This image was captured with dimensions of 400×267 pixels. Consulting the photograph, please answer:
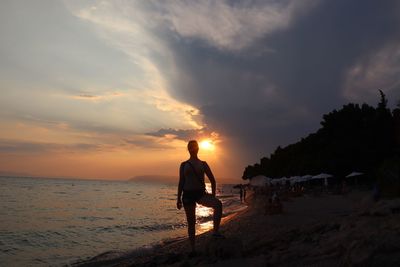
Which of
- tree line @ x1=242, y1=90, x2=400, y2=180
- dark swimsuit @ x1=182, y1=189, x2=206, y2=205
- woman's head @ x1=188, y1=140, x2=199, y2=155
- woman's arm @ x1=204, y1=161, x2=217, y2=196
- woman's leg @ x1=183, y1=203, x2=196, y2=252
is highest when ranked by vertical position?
tree line @ x1=242, y1=90, x2=400, y2=180

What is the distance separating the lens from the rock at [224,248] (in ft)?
20.6

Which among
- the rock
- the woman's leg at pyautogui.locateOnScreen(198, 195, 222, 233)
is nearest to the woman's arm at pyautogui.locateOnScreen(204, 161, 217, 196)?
the woman's leg at pyautogui.locateOnScreen(198, 195, 222, 233)

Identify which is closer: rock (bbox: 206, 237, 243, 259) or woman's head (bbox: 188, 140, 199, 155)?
rock (bbox: 206, 237, 243, 259)

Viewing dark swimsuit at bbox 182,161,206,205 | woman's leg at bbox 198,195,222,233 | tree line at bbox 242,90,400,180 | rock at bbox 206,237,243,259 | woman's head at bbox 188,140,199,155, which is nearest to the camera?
rock at bbox 206,237,243,259

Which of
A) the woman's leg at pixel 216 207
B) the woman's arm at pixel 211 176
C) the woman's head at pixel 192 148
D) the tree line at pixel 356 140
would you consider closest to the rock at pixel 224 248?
the woman's leg at pixel 216 207

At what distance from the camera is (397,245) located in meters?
4.32

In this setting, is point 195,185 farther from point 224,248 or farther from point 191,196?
point 224,248

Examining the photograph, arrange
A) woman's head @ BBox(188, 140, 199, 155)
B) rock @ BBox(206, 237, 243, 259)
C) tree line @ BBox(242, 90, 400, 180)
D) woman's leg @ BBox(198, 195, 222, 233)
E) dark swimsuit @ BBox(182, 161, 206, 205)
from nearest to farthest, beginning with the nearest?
rock @ BBox(206, 237, 243, 259)
woman's leg @ BBox(198, 195, 222, 233)
dark swimsuit @ BBox(182, 161, 206, 205)
woman's head @ BBox(188, 140, 199, 155)
tree line @ BBox(242, 90, 400, 180)

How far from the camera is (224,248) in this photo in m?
6.34

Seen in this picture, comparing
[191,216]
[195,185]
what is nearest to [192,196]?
[195,185]

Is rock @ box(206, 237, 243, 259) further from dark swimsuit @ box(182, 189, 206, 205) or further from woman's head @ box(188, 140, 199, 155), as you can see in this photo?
woman's head @ box(188, 140, 199, 155)

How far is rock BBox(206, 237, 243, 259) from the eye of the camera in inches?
248

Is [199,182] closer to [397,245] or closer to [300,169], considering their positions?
[397,245]

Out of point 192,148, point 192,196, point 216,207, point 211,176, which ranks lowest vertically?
point 216,207
